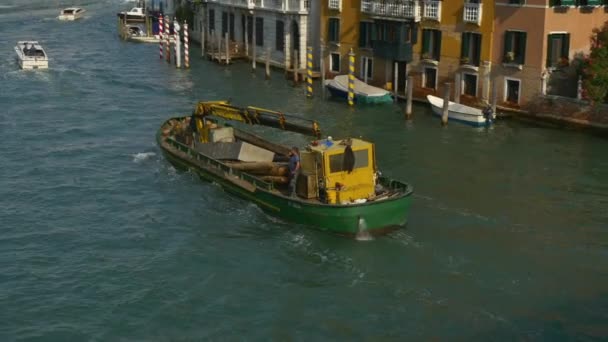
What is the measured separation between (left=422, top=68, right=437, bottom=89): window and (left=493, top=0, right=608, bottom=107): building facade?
4463 mm

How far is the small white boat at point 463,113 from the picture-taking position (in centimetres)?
4206

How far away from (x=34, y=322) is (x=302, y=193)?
956 cm

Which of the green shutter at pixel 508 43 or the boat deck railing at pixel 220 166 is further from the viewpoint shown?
the green shutter at pixel 508 43

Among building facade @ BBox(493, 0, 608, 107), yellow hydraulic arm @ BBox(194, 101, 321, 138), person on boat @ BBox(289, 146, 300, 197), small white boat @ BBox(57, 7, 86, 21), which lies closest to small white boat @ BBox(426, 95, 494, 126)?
building facade @ BBox(493, 0, 608, 107)

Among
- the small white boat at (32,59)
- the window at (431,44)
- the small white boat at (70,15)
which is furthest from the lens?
the small white boat at (70,15)

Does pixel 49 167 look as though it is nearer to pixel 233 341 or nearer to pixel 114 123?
pixel 114 123

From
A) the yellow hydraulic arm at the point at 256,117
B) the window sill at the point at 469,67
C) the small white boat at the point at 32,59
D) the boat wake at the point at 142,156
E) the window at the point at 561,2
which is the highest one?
the window at the point at 561,2

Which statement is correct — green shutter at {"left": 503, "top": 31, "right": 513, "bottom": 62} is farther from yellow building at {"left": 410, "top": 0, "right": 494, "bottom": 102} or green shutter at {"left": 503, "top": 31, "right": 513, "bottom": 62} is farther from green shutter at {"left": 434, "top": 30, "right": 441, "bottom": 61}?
green shutter at {"left": 434, "top": 30, "right": 441, "bottom": 61}

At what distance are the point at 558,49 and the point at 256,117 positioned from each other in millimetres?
19241

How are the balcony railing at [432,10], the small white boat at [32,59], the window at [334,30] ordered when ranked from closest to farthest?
1. the balcony railing at [432,10]
2. the window at [334,30]
3. the small white boat at [32,59]

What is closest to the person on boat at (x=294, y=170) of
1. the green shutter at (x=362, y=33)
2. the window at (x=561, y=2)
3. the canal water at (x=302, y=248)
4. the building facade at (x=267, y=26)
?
the canal water at (x=302, y=248)

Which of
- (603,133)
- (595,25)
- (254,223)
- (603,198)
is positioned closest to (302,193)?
(254,223)

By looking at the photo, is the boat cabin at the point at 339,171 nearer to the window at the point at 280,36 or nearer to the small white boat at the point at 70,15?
the window at the point at 280,36

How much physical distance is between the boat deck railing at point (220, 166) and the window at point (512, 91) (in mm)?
18798
